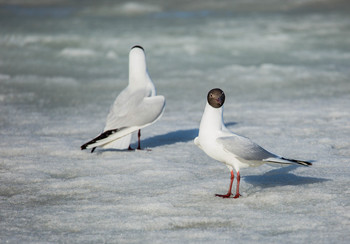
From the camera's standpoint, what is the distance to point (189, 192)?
174 inches

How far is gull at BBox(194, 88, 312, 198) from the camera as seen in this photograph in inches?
164

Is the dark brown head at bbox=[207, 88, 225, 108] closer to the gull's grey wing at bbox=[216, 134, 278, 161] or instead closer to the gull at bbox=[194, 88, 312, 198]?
the gull at bbox=[194, 88, 312, 198]

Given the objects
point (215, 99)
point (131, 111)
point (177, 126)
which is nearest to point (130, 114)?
point (131, 111)

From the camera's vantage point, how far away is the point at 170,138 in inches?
256

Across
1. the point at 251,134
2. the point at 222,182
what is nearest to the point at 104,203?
the point at 222,182

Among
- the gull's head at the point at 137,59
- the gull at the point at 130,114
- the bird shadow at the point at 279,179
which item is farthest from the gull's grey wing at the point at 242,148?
the gull's head at the point at 137,59

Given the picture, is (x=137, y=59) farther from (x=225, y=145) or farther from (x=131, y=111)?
(x=225, y=145)

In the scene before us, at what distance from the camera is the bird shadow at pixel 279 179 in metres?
4.62

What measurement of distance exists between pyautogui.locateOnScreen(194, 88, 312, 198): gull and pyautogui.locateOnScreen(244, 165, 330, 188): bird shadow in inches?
17.2

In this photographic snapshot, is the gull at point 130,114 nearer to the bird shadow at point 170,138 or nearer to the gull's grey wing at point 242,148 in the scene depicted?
the bird shadow at point 170,138

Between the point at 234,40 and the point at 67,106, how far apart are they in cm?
560

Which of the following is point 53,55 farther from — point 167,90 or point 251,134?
point 251,134

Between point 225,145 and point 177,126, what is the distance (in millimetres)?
2858

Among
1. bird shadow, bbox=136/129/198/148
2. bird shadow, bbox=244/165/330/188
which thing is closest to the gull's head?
bird shadow, bbox=136/129/198/148
